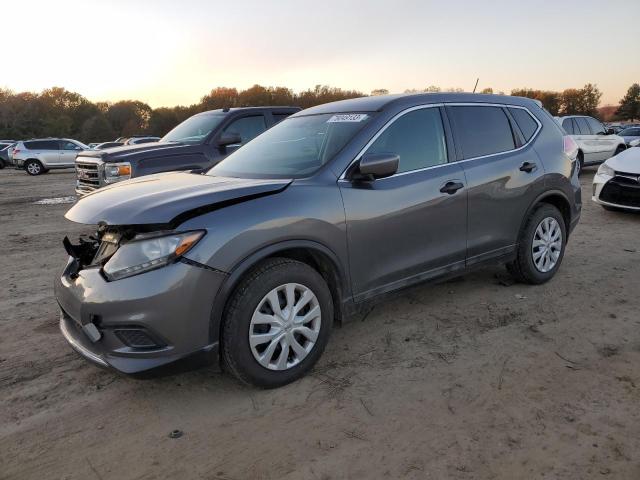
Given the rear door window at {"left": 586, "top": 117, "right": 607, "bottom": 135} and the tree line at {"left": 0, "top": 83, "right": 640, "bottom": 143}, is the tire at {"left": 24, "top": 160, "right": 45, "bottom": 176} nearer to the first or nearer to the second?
the rear door window at {"left": 586, "top": 117, "right": 607, "bottom": 135}

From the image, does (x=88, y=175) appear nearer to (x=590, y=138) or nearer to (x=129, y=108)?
(x=590, y=138)

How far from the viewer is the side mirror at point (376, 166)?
10.7ft

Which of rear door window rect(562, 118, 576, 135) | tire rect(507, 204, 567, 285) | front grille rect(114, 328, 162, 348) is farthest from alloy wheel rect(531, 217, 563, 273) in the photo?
rear door window rect(562, 118, 576, 135)

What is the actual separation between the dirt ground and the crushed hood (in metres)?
0.94

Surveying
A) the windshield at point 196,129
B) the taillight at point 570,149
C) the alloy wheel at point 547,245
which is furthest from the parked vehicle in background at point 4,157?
the alloy wheel at point 547,245

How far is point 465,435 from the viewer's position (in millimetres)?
2578

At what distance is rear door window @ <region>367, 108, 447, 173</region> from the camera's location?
3670mm

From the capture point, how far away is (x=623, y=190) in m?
7.96

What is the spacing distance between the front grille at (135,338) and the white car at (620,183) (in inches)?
310

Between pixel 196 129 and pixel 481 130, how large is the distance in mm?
5474

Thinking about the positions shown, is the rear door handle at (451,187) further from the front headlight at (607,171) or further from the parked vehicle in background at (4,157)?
the parked vehicle in background at (4,157)

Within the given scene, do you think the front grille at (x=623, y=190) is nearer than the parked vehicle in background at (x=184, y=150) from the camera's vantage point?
No

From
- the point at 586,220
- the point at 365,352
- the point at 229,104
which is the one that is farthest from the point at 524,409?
the point at 229,104

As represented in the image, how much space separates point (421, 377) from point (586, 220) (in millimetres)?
6295
